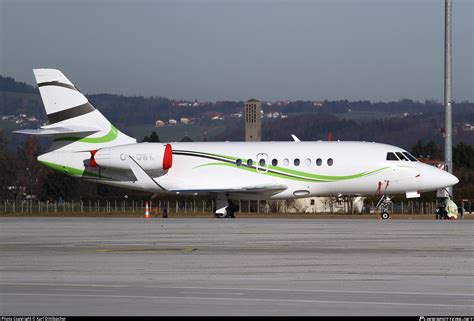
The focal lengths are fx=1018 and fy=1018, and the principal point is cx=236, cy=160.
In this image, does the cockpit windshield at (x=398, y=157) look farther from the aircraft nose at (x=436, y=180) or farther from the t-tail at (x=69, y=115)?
the t-tail at (x=69, y=115)

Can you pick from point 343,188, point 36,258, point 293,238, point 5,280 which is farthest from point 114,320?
point 343,188

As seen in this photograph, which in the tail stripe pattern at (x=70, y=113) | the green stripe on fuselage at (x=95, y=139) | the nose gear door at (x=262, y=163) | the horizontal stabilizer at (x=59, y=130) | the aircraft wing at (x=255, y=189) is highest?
the tail stripe pattern at (x=70, y=113)

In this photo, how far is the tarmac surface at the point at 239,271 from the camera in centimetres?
1445

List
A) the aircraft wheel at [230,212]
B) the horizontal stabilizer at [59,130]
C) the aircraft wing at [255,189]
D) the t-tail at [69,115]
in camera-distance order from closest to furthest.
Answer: the aircraft wing at [255,189] → the aircraft wheel at [230,212] → the horizontal stabilizer at [59,130] → the t-tail at [69,115]

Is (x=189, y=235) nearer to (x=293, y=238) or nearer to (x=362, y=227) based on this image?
(x=293, y=238)

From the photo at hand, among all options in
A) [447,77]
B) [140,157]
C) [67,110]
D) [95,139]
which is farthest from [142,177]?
[447,77]

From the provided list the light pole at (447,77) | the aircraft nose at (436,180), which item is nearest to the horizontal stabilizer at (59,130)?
the aircraft nose at (436,180)

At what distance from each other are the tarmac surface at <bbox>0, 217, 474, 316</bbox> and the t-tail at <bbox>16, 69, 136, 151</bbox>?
15251mm

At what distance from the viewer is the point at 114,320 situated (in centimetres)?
1284

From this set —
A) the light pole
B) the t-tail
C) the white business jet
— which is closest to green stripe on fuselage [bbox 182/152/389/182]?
the white business jet

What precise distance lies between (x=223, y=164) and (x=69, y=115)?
7552 millimetres

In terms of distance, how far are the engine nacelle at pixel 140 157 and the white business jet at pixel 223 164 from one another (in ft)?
0.15

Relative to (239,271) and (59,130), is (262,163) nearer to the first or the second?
(59,130)

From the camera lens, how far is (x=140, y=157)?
150ft
